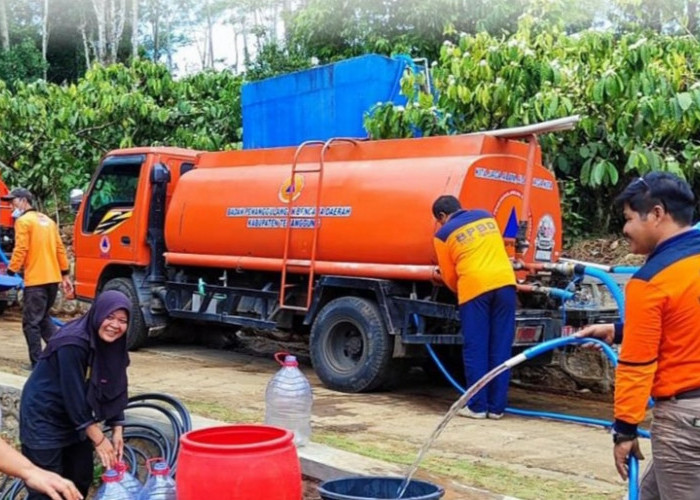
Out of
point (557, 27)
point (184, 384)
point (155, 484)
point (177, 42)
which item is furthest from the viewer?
point (177, 42)

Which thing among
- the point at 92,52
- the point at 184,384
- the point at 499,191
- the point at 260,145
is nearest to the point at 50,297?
the point at 184,384

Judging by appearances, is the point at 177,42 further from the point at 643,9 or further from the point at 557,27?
the point at 557,27

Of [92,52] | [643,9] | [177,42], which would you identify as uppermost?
[177,42]

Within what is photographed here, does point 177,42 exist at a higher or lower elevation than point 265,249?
higher

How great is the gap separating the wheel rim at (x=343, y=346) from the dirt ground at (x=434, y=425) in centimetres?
27

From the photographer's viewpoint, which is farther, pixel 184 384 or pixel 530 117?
pixel 530 117

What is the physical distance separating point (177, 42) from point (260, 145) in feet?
119

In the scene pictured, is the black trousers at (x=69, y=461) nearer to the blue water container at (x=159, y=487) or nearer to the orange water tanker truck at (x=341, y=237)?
the blue water container at (x=159, y=487)

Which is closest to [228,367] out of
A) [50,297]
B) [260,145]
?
[50,297]

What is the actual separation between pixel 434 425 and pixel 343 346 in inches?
68.2

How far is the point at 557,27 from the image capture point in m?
11.0

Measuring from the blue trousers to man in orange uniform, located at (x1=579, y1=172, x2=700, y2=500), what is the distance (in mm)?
3497

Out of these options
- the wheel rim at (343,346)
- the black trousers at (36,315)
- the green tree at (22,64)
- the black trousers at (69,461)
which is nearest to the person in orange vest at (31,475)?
the black trousers at (69,461)

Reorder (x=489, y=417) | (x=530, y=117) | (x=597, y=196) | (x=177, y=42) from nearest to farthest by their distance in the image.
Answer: (x=489, y=417) → (x=530, y=117) → (x=597, y=196) → (x=177, y=42)
